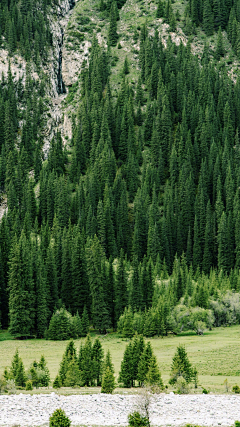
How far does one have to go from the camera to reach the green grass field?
6994 cm

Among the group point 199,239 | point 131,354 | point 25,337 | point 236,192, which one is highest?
point 236,192

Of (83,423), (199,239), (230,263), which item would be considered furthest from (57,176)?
(83,423)

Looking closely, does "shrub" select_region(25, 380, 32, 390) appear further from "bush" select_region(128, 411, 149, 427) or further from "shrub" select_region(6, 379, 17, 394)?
"bush" select_region(128, 411, 149, 427)

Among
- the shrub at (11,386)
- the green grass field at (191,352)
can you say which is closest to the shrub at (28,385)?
the shrub at (11,386)

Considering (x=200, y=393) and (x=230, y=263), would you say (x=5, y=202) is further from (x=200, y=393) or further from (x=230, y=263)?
(x=200, y=393)

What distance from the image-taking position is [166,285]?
136 metres

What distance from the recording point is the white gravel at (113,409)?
4219 cm

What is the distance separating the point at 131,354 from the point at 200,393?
8566mm

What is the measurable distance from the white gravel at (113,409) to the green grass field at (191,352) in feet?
22.0

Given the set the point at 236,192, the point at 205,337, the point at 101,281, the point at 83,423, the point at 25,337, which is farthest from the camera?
the point at 236,192

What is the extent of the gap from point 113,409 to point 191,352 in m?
42.1

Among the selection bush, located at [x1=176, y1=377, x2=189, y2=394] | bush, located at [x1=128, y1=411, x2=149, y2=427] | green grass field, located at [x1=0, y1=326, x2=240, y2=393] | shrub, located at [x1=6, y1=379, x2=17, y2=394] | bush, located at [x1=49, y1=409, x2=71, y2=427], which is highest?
bush, located at [x1=49, y1=409, x2=71, y2=427]

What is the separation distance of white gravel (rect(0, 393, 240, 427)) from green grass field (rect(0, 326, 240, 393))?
6.71m

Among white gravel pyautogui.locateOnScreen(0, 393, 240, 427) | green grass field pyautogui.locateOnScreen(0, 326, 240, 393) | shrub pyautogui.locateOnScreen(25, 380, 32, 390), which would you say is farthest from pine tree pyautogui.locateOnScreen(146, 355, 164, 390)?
shrub pyautogui.locateOnScreen(25, 380, 32, 390)
